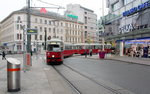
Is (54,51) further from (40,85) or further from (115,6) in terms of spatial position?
(115,6)

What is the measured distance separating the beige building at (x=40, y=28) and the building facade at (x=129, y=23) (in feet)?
103

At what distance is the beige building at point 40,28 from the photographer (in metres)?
74.5

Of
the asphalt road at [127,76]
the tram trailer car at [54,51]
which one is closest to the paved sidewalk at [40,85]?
the asphalt road at [127,76]

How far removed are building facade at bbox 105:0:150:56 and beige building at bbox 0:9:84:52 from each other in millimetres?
31264

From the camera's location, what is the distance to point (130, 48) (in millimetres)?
33344

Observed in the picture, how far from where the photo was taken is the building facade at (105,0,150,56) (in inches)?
1073

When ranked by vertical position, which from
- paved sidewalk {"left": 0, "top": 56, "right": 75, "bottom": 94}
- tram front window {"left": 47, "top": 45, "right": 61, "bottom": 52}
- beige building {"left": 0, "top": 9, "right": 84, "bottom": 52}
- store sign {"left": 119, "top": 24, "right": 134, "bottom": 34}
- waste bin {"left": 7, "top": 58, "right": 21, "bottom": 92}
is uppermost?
beige building {"left": 0, "top": 9, "right": 84, "bottom": 52}

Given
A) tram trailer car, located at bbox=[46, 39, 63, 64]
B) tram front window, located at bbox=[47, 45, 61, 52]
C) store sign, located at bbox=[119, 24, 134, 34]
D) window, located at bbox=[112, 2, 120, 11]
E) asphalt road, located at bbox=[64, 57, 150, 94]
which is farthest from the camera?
window, located at bbox=[112, 2, 120, 11]

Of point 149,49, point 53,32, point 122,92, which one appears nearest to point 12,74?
point 122,92

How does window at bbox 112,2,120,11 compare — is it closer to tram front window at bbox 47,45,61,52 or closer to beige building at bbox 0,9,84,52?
tram front window at bbox 47,45,61,52

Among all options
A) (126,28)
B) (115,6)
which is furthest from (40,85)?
(115,6)

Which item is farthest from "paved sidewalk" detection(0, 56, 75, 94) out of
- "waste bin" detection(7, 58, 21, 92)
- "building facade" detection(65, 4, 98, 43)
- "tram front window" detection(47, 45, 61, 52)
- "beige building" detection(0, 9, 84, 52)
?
"building facade" detection(65, 4, 98, 43)

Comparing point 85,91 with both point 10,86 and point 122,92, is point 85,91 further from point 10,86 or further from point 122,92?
point 10,86

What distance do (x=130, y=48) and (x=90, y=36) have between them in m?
72.7
